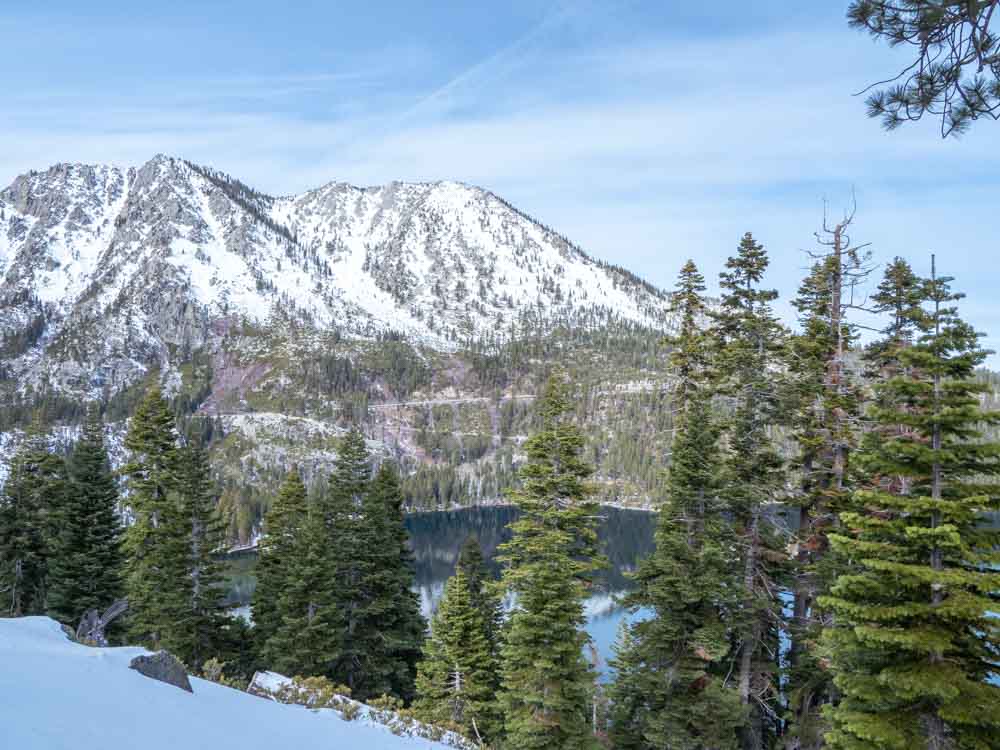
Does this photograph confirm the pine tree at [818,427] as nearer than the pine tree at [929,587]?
No

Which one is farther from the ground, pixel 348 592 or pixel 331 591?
pixel 331 591

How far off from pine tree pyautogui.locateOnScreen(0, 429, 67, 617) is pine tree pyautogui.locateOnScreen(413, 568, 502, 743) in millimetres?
23169

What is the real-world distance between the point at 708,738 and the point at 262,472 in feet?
628

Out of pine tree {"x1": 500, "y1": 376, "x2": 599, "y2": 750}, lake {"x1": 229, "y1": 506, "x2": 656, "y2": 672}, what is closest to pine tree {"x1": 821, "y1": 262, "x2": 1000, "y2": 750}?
pine tree {"x1": 500, "y1": 376, "x2": 599, "y2": 750}

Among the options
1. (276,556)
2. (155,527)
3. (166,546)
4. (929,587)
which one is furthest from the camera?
(276,556)

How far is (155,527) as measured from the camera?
29.6 m

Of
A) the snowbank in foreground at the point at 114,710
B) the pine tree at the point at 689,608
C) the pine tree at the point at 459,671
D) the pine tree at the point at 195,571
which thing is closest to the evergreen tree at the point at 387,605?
the pine tree at the point at 459,671

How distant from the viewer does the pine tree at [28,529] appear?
3597cm

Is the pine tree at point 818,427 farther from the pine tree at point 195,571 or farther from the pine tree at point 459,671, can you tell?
the pine tree at point 195,571

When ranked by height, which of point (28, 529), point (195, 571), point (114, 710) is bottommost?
point (195, 571)

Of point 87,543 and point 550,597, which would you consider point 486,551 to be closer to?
point 87,543

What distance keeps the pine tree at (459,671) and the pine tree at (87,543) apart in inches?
667

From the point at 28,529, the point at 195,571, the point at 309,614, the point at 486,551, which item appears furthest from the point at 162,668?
the point at 486,551

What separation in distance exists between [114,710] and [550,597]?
15444mm
